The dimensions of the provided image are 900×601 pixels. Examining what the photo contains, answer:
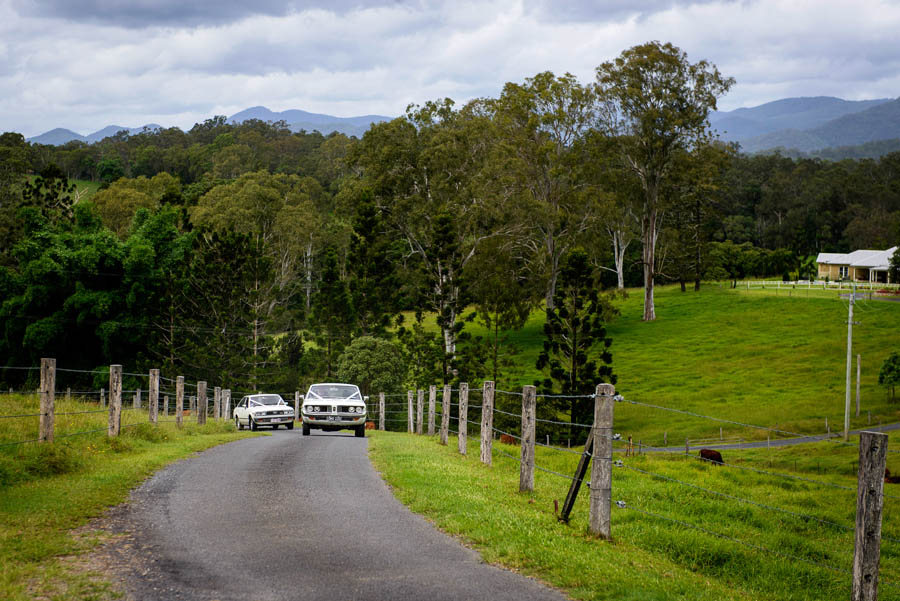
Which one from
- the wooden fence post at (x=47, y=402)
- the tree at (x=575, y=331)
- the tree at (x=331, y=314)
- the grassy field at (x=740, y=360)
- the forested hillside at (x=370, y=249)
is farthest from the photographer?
the tree at (x=331, y=314)

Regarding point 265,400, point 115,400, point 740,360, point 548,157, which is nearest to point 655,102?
point 548,157

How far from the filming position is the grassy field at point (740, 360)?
168 feet

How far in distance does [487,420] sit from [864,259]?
10544 cm

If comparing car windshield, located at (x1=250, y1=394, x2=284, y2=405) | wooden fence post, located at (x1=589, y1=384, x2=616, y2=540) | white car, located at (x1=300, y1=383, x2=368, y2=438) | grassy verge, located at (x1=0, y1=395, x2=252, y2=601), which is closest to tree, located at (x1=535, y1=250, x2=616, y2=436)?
car windshield, located at (x1=250, y1=394, x2=284, y2=405)

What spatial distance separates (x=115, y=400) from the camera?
16547 millimetres

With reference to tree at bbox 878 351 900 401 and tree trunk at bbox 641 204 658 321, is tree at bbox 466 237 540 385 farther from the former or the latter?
tree at bbox 878 351 900 401

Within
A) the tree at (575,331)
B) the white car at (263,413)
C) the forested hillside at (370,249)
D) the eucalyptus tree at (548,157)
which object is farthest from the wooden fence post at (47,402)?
the eucalyptus tree at (548,157)

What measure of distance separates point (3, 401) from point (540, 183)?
160ft

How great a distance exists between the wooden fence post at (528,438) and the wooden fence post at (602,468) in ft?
8.15

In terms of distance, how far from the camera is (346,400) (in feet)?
82.7

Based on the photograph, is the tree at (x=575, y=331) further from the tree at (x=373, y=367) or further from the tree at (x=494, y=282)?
the tree at (x=373, y=367)

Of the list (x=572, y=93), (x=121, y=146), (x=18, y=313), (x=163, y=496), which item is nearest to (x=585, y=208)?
(x=572, y=93)

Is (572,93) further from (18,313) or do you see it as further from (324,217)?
(18,313)

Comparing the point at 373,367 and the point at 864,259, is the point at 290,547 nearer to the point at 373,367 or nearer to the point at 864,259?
the point at 373,367
